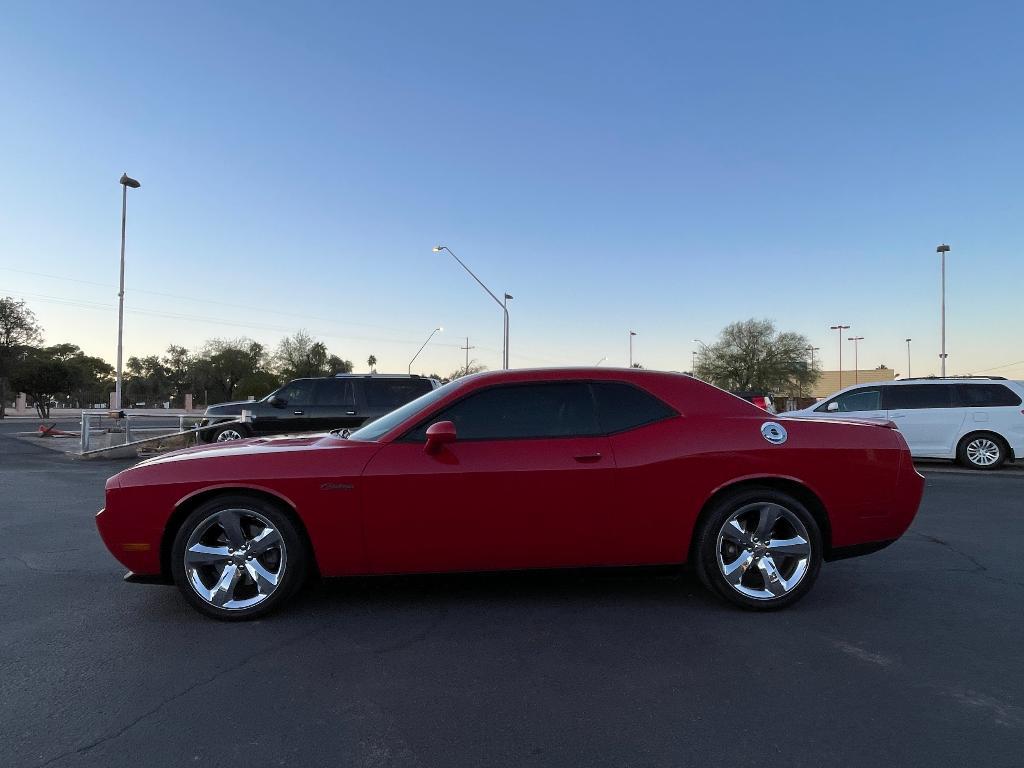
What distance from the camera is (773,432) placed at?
160 inches

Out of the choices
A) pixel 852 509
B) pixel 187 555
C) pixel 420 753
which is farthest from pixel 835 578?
pixel 187 555

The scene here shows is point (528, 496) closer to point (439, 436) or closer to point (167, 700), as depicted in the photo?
point (439, 436)

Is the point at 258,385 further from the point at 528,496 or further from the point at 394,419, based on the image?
the point at 528,496

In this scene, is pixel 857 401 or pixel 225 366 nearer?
pixel 857 401

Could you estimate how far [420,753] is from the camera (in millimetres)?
2414

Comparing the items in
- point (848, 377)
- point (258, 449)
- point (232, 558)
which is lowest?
point (232, 558)

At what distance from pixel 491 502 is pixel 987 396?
12254mm

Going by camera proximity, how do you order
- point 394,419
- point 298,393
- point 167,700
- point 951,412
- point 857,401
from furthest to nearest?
point 298,393
point 857,401
point 951,412
point 394,419
point 167,700

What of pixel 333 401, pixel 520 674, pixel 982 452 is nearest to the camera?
pixel 520 674

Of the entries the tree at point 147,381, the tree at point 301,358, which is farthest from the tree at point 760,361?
the tree at point 147,381

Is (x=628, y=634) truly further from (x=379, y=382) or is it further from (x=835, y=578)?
(x=379, y=382)

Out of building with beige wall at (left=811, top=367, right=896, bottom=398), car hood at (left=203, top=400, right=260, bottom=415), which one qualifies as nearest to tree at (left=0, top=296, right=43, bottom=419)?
car hood at (left=203, top=400, right=260, bottom=415)

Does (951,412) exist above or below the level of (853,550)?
above

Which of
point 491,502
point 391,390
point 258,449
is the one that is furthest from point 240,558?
point 391,390
